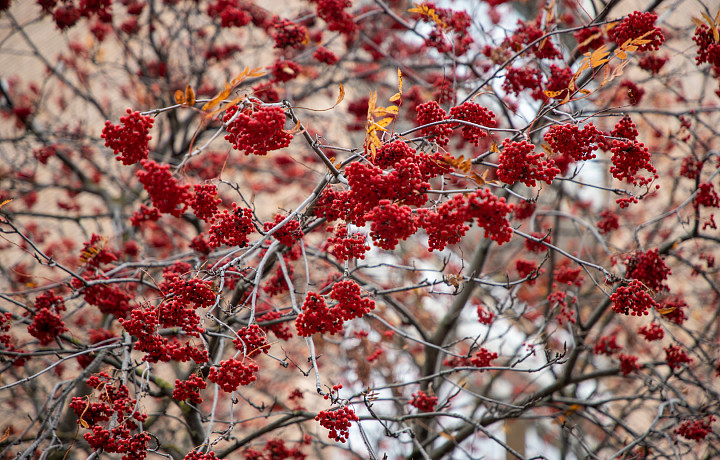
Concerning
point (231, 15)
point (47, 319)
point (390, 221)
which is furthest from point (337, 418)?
point (231, 15)

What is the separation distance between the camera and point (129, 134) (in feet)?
6.59

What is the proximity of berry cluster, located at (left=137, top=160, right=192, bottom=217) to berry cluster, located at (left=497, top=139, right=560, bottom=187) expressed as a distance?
1.27 meters

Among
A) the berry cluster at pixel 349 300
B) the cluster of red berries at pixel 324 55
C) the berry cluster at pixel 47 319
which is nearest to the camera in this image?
the berry cluster at pixel 349 300

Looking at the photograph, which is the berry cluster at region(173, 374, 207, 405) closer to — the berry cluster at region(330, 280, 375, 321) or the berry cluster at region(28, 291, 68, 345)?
the berry cluster at region(330, 280, 375, 321)

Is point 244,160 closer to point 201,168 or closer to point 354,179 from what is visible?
point 201,168

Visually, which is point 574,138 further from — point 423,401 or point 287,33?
point 287,33

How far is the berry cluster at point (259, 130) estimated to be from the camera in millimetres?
1988

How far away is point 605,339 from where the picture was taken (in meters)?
3.83

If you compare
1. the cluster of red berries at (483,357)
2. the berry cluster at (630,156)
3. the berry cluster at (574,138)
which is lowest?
the cluster of red berries at (483,357)

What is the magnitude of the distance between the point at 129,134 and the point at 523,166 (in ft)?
5.12

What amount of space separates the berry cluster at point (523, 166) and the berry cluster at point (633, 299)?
62 centimetres

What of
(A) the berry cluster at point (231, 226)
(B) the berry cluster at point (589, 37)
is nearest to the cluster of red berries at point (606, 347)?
(B) the berry cluster at point (589, 37)

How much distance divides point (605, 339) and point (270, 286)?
2.53 metres

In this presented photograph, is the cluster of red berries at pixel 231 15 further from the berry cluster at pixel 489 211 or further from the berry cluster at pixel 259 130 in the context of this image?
the berry cluster at pixel 489 211
